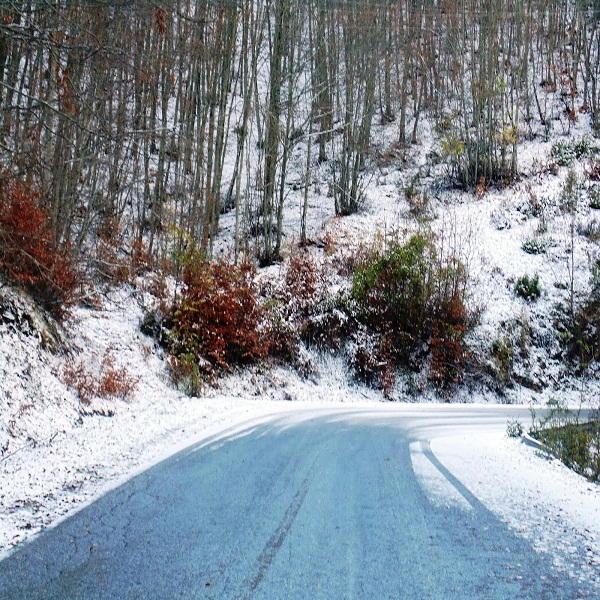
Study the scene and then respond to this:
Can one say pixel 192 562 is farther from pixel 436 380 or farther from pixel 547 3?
pixel 547 3

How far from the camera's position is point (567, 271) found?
19.4 metres

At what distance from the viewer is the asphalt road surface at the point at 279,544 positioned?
10.9ft

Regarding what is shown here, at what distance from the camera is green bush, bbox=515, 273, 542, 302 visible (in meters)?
18.5

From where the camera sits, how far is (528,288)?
728 inches

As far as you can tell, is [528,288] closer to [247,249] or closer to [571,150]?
[247,249]

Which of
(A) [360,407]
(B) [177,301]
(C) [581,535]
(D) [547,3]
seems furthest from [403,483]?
(D) [547,3]

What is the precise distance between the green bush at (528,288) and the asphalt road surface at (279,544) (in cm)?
1336

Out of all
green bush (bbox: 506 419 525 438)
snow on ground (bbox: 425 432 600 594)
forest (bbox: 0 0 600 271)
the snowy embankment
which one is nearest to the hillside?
the snowy embankment

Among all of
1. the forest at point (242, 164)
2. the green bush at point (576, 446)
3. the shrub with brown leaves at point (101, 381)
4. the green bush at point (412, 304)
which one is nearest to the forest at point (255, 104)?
the forest at point (242, 164)

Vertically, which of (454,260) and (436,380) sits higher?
(454,260)

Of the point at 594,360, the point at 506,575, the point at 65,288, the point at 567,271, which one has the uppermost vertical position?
the point at 567,271

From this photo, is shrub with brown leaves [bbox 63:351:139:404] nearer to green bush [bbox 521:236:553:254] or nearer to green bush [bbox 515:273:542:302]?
green bush [bbox 515:273:542:302]

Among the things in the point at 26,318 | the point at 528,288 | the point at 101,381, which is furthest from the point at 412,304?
the point at 26,318

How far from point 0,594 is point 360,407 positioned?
396 inches
